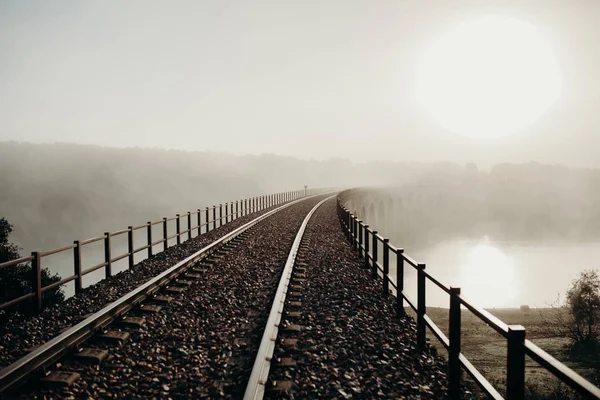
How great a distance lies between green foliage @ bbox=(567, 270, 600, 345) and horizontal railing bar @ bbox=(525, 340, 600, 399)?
33.7m

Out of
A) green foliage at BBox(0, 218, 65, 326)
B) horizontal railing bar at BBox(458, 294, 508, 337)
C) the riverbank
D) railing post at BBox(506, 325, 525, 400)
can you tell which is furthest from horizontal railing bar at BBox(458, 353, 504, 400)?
green foliage at BBox(0, 218, 65, 326)

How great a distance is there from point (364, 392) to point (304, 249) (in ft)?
28.9

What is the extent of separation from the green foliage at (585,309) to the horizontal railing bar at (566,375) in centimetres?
3373

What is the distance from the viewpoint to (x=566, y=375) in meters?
2.31

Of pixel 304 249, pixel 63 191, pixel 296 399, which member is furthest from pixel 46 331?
pixel 63 191

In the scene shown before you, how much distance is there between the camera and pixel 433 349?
556 cm

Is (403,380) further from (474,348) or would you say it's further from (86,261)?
(86,261)

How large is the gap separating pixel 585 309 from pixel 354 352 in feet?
118

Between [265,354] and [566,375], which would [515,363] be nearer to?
[566,375]

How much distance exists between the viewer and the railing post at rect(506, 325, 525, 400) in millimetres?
Result: 2891

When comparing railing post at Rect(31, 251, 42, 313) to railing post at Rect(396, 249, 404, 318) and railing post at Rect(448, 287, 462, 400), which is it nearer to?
railing post at Rect(396, 249, 404, 318)

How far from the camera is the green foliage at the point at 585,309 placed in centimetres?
3012

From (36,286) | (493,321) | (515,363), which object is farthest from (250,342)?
(36,286)

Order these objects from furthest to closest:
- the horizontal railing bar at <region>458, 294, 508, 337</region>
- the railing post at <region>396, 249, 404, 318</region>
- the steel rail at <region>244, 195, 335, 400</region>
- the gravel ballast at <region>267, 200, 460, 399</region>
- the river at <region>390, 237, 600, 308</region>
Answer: the river at <region>390, 237, 600, 308</region>
the railing post at <region>396, 249, 404, 318</region>
the gravel ballast at <region>267, 200, 460, 399</region>
the steel rail at <region>244, 195, 335, 400</region>
the horizontal railing bar at <region>458, 294, 508, 337</region>
